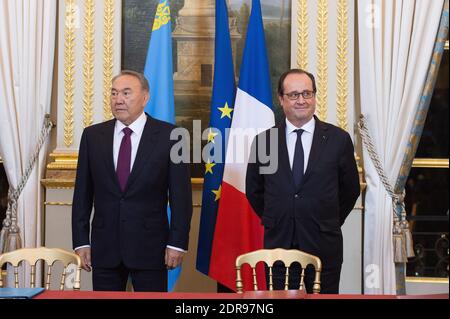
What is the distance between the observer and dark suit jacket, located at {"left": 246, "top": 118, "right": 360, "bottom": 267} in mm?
4719

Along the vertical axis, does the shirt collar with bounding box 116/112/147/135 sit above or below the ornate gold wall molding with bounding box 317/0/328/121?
below

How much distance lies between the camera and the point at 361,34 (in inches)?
238

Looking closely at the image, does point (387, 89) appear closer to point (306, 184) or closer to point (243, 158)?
point (243, 158)

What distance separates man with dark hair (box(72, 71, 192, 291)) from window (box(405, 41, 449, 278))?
2.22m

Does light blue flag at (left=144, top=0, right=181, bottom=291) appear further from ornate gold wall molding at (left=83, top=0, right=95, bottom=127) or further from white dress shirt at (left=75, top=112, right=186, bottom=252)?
white dress shirt at (left=75, top=112, right=186, bottom=252)

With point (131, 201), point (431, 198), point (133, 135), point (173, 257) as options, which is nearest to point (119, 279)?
point (173, 257)

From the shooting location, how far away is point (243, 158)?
5.78 metres

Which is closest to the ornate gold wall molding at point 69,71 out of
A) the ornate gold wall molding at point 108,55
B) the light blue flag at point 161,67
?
the ornate gold wall molding at point 108,55

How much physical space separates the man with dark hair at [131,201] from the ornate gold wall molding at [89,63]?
1.24 metres

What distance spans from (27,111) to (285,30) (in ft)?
6.33

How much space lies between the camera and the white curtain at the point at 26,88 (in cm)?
600

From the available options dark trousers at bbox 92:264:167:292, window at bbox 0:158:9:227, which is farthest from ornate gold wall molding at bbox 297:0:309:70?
window at bbox 0:158:9:227

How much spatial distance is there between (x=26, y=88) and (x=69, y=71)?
33 centimetres
